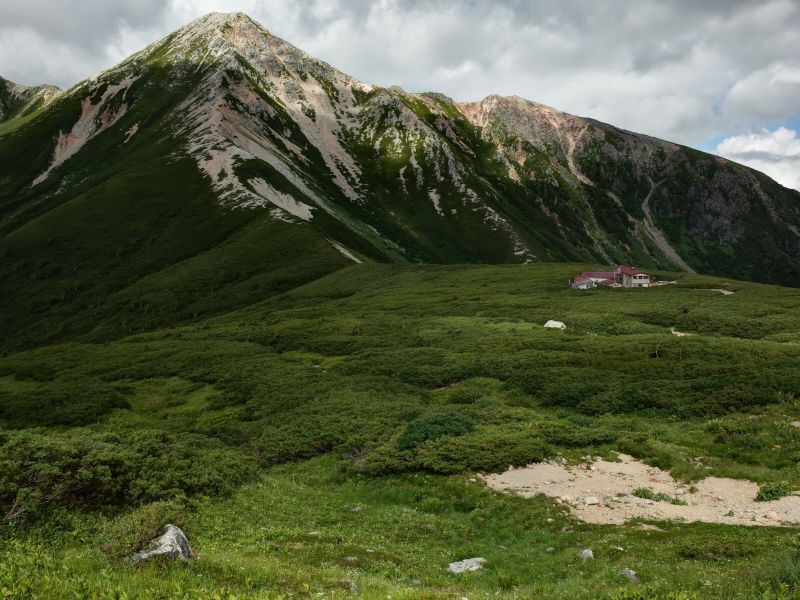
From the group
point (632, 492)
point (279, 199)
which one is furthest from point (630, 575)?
point (279, 199)

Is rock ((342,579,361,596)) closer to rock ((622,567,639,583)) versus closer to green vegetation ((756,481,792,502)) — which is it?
rock ((622,567,639,583))

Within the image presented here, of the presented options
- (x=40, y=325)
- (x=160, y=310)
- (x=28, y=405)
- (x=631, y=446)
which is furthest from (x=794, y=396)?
(x=40, y=325)

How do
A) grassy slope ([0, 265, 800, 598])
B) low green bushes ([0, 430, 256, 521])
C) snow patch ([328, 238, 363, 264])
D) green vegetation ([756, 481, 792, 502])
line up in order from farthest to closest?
snow patch ([328, 238, 363, 264]) → green vegetation ([756, 481, 792, 502]) → low green bushes ([0, 430, 256, 521]) → grassy slope ([0, 265, 800, 598])

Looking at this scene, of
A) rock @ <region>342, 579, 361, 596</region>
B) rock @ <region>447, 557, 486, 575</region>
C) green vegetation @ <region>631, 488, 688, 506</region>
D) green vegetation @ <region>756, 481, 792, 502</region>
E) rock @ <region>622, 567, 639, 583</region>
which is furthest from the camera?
green vegetation @ <region>631, 488, 688, 506</region>

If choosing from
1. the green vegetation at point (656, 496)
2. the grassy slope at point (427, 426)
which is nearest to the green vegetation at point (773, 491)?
the grassy slope at point (427, 426)

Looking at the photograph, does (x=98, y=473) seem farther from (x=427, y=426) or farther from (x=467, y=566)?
(x=427, y=426)

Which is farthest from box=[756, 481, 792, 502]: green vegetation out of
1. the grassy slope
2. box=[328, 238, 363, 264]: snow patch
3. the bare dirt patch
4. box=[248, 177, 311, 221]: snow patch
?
box=[248, 177, 311, 221]: snow patch

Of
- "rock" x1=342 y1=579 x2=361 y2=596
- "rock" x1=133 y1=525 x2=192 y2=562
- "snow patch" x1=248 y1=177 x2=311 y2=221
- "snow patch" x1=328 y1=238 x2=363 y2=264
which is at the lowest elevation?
"rock" x1=342 y1=579 x2=361 y2=596

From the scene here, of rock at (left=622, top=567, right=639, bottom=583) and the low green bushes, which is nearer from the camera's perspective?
rock at (left=622, top=567, right=639, bottom=583)

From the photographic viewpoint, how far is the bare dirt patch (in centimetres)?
1991

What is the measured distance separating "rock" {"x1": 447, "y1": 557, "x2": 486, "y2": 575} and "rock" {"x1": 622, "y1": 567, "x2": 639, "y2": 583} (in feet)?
14.7

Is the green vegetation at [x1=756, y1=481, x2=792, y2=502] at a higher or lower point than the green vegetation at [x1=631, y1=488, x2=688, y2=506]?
higher

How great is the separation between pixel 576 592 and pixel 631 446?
17.9 metres

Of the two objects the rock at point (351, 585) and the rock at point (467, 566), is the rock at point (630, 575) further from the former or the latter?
the rock at point (351, 585)
